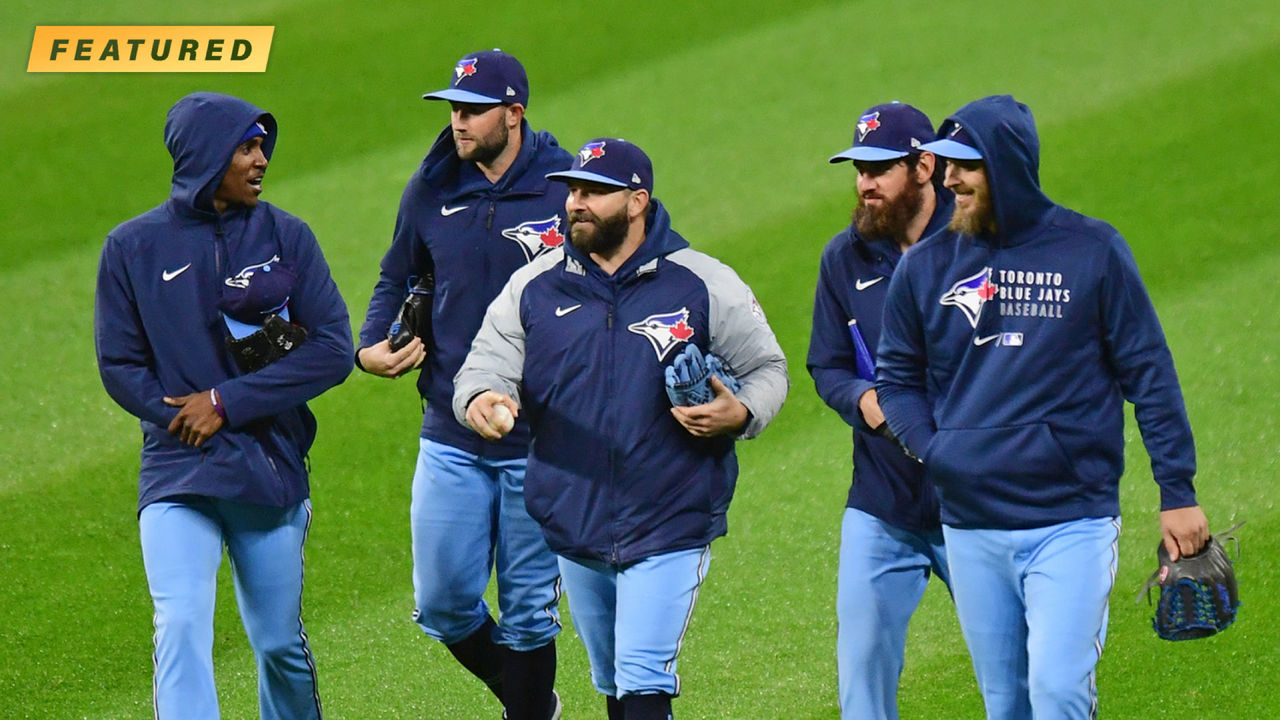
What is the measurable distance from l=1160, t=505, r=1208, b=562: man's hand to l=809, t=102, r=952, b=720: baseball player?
79 cm

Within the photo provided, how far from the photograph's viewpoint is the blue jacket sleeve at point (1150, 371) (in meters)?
4.38

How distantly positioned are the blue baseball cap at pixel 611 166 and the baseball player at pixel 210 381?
908mm

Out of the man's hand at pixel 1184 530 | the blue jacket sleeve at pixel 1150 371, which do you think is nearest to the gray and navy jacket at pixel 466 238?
the blue jacket sleeve at pixel 1150 371

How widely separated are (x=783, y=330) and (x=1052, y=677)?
516 centimetres

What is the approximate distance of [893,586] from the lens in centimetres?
506

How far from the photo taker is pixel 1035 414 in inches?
174

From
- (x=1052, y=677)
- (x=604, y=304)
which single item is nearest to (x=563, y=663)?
(x=604, y=304)

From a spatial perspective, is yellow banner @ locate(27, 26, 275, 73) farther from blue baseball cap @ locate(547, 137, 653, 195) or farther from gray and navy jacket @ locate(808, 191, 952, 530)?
gray and navy jacket @ locate(808, 191, 952, 530)

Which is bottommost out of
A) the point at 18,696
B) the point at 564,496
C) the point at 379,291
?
the point at 18,696

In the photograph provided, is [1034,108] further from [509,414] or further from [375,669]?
[509,414]

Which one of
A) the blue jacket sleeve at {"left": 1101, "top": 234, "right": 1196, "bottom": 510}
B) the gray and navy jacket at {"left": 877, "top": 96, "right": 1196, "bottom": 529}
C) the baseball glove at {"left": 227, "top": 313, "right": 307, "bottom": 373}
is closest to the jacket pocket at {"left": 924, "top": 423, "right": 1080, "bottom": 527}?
the gray and navy jacket at {"left": 877, "top": 96, "right": 1196, "bottom": 529}

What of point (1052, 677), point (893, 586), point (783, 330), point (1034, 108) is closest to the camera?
point (1052, 677)

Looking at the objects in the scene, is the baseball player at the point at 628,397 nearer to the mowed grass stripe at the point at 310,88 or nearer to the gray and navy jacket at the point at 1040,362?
the gray and navy jacket at the point at 1040,362

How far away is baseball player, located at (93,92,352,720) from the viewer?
16.4 ft
